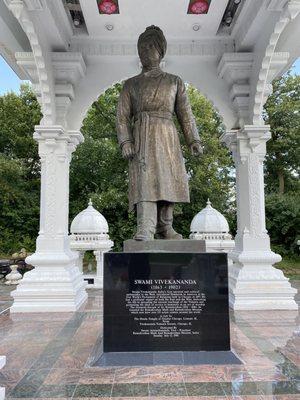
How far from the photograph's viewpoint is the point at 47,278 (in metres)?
5.34

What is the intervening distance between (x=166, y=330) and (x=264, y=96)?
13.0 feet

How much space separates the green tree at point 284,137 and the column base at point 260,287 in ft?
38.3

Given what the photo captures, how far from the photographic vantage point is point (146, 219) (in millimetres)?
3436

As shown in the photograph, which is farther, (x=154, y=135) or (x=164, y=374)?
(x=154, y=135)

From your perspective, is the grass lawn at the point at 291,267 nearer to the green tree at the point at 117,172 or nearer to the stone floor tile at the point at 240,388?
the green tree at the point at 117,172

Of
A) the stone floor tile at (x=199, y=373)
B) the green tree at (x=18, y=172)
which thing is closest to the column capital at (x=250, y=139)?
the stone floor tile at (x=199, y=373)

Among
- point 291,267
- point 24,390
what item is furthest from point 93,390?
point 291,267

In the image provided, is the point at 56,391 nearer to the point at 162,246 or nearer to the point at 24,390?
the point at 24,390

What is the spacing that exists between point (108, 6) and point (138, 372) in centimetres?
440

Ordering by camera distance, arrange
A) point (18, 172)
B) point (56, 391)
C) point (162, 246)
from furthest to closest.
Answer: point (18, 172) < point (162, 246) < point (56, 391)

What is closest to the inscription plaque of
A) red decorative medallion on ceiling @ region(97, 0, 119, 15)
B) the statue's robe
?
the statue's robe

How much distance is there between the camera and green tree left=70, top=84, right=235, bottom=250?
13620mm

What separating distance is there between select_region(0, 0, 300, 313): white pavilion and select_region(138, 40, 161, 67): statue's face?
5.44 ft

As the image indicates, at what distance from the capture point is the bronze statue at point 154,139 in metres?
3.50
